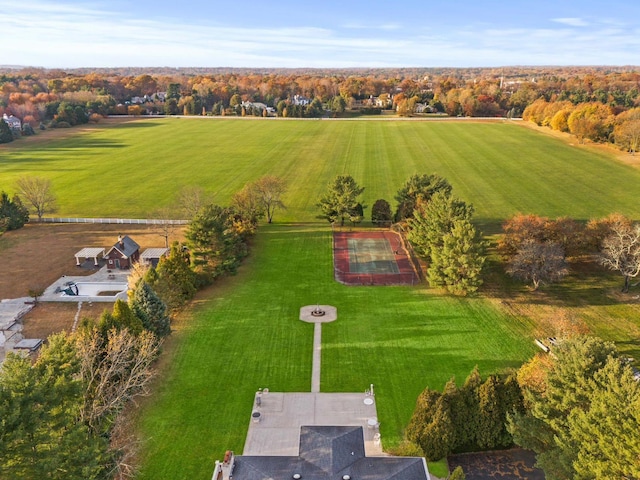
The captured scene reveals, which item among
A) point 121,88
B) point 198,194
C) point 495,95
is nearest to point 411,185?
point 198,194

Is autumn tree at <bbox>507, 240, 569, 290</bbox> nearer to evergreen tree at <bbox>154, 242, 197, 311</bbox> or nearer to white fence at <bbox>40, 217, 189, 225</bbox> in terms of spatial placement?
evergreen tree at <bbox>154, 242, 197, 311</bbox>

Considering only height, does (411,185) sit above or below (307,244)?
above

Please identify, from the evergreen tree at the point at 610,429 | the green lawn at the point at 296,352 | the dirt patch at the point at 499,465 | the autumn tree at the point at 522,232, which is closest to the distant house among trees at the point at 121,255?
the green lawn at the point at 296,352

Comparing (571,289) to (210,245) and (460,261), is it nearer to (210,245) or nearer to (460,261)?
(460,261)

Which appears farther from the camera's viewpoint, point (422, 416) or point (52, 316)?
point (52, 316)

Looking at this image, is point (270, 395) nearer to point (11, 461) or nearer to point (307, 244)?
point (11, 461)

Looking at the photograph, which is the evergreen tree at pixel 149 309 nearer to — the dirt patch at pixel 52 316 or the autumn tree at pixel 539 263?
the dirt patch at pixel 52 316

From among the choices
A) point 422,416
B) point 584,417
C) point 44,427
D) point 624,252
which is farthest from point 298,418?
point 624,252
